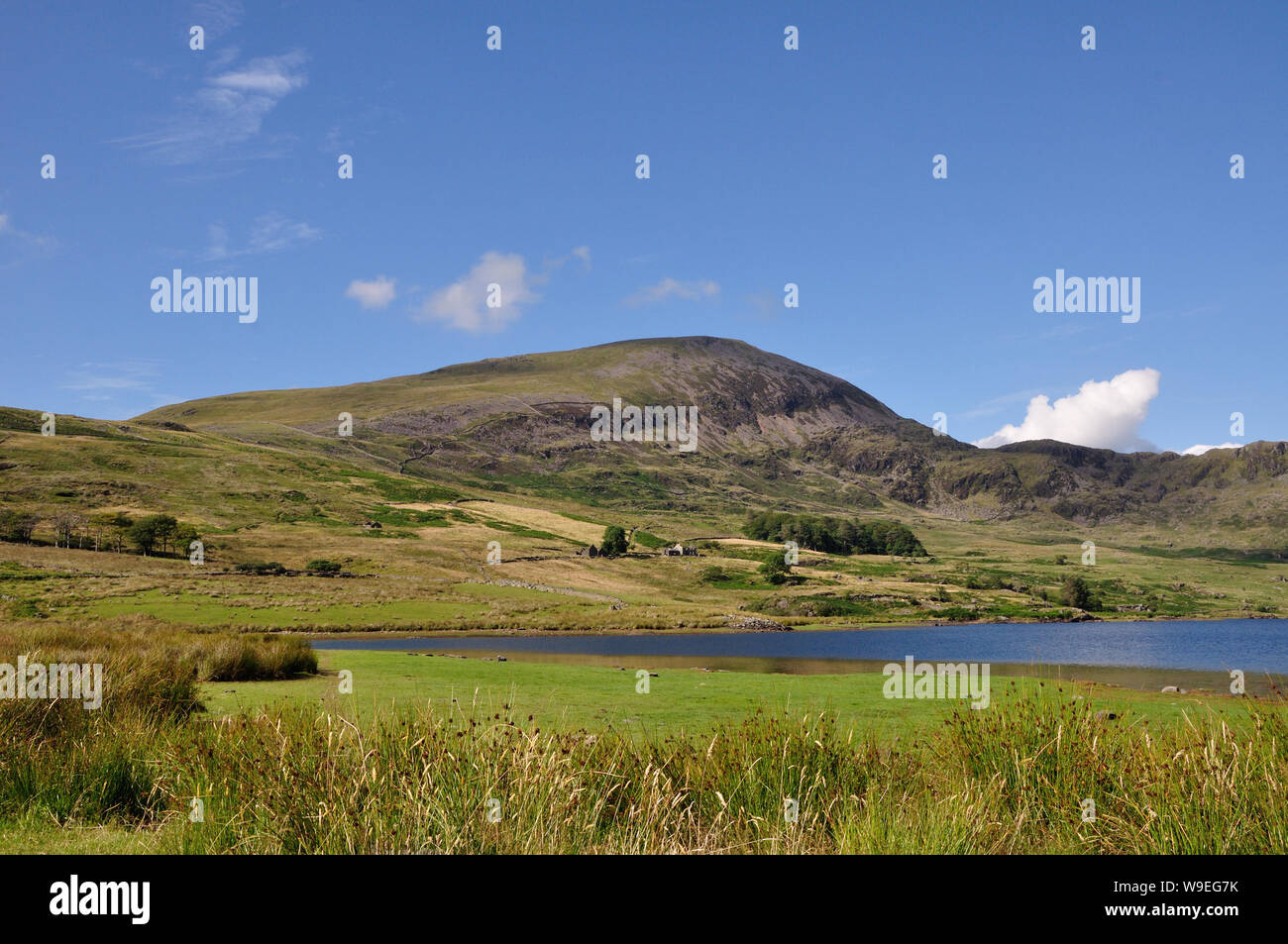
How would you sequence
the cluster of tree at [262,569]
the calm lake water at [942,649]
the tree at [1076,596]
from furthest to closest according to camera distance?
the tree at [1076,596]
the cluster of tree at [262,569]
the calm lake water at [942,649]

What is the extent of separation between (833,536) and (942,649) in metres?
121

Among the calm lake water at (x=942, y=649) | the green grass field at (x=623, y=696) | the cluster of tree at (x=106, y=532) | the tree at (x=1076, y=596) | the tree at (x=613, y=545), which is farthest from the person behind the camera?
the tree at (x=613, y=545)

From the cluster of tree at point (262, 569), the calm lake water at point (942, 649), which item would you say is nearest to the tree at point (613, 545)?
the cluster of tree at point (262, 569)

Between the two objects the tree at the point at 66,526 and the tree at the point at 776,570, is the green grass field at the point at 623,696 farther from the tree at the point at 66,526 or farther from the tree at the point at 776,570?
the tree at the point at 776,570

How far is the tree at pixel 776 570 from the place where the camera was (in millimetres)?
124312

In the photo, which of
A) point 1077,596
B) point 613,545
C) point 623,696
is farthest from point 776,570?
point 623,696

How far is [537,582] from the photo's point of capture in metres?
109

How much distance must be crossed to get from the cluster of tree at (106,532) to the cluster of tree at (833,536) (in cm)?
11949

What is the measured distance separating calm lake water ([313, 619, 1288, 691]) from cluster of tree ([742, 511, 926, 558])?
86.7 meters

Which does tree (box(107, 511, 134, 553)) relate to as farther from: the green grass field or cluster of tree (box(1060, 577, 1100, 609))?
cluster of tree (box(1060, 577, 1100, 609))

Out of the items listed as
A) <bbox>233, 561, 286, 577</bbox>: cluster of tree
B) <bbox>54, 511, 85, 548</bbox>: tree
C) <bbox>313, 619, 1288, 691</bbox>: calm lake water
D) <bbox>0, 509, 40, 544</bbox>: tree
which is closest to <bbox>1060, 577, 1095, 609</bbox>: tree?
<bbox>313, 619, 1288, 691</bbox>: calm lake water

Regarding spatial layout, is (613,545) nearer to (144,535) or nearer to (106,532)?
(144,535)

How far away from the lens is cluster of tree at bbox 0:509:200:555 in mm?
98125
